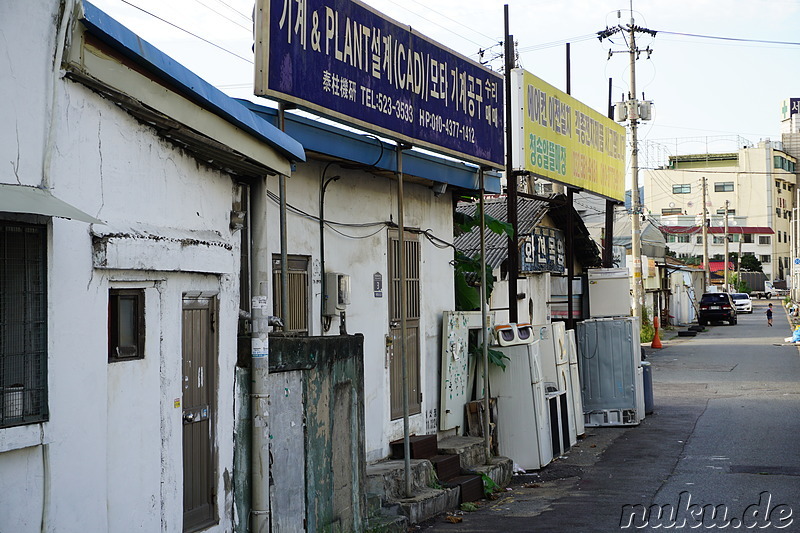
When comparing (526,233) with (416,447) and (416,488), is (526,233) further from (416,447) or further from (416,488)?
(416,488)

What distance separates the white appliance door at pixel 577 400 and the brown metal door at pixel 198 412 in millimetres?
9366

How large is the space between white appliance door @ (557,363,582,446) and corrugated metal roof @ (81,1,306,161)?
8.01 m

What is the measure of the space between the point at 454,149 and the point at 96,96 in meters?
6.05

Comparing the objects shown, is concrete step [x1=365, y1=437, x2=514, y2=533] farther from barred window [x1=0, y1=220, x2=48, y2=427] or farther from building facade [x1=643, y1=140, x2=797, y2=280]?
building facade [x1=643, y1=140, x2=797, y2=280]

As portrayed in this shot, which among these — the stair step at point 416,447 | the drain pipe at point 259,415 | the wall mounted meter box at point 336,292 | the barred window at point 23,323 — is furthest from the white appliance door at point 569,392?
the barred window at point 23,323

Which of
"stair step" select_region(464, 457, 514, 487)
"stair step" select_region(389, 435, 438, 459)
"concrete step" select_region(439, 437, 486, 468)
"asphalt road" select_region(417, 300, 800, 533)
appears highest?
"stair step" select_region(389, 435, 438, 459)

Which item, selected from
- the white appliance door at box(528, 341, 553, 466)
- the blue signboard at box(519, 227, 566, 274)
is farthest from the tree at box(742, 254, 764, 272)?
the white appliance door at box(528, 341, 553, 466)

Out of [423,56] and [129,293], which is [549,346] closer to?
[423,56]

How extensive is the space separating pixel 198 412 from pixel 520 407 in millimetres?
6982

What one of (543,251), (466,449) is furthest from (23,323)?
(543,251)

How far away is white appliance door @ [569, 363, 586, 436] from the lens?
1495 centimetres

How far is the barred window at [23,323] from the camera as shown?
177 inches

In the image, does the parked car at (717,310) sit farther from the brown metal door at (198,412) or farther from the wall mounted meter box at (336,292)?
the brown metal door at (198,412)

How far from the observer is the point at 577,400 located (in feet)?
50.2
